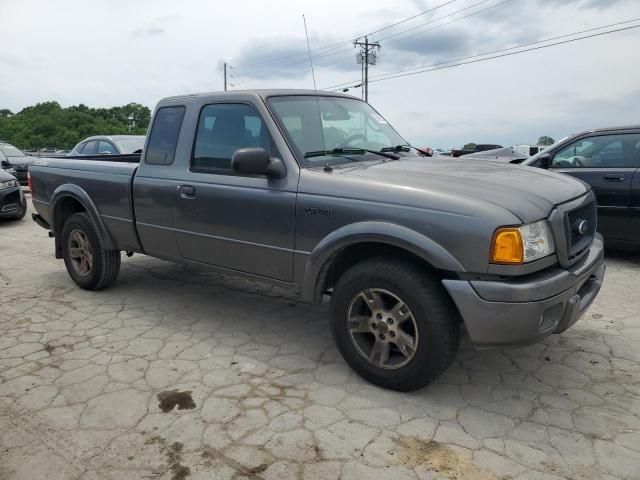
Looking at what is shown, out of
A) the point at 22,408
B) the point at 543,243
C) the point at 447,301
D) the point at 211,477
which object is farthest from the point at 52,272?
the point at 543,243

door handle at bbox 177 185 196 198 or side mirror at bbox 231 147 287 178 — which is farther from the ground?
side mirror at bbox 231 147 287 178

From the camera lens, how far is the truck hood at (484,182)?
2939 millimetres

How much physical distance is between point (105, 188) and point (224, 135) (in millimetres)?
1571

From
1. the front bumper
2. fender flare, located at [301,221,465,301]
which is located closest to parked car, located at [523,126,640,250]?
the front bumper

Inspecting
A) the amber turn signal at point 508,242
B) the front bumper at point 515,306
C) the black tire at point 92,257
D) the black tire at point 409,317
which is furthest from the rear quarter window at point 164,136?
the amber turn signal at point 508,242

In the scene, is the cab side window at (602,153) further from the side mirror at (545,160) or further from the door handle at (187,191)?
the door handle at (187,191)

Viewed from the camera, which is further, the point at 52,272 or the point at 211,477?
the point at 52,272

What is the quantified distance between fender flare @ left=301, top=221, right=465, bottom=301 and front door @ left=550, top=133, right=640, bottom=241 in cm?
437

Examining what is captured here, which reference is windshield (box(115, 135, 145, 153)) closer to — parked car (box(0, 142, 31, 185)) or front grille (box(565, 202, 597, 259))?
parked car (box(0, 142, 31, 185))

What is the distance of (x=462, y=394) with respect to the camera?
10.7ft

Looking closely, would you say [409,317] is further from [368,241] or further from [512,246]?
[512,246]

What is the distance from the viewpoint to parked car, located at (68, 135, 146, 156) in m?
10.1

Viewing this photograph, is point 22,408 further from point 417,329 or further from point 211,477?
point 417,329

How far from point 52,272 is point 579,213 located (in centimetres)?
567
